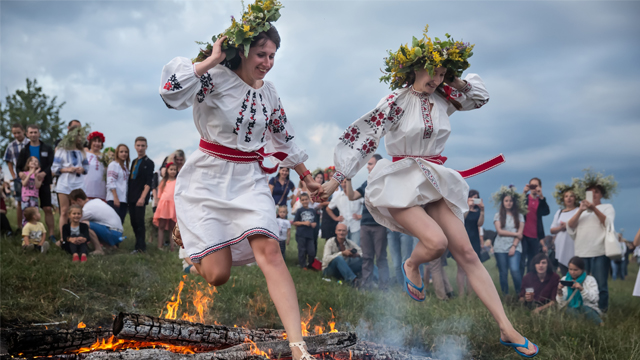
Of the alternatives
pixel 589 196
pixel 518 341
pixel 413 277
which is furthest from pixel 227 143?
pixel 589 196

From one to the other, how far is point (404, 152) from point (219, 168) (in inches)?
68.1

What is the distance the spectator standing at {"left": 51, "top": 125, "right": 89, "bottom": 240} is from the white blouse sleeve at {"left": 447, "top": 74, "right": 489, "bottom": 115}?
7.12 m

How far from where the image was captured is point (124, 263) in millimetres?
7773

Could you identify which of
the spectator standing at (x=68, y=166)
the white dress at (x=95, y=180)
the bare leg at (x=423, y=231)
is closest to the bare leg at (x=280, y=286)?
the bare leg at (x=423, y=231)

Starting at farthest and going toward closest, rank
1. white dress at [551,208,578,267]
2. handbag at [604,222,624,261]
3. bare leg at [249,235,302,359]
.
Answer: white dress at [551,208,578,267]
handbag at [604,222,624,261]
bare leg at [249,235,302,359]

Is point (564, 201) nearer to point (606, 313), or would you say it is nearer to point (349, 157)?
point (606, 313)

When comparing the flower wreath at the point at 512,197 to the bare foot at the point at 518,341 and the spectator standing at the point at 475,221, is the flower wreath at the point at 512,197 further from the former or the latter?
the bare foot at the point at 518,341

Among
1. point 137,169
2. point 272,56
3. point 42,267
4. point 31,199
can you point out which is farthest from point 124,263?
point 272,56

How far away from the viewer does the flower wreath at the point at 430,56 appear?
4.50 metres

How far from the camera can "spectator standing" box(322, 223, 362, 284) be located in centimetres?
834

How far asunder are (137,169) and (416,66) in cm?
615

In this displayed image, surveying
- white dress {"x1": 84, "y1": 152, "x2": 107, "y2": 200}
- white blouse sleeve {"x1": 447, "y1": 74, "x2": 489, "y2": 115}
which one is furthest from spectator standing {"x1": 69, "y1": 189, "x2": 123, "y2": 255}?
white blouse sleeve {"x1": 447, "y1": 74, "x2": 489, "y2": 115}

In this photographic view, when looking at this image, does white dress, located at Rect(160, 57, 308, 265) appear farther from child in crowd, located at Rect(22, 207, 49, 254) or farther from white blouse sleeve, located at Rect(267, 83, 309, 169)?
child in crowd, located at Rect(22, 207, 49, 254)

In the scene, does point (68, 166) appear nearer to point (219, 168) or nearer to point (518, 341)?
point (219, 168)
